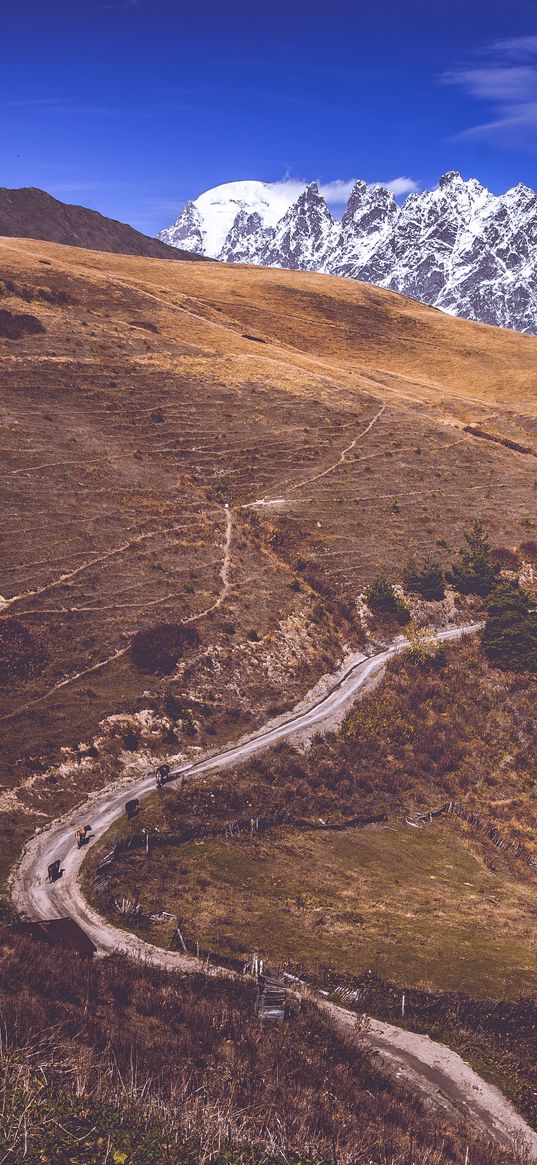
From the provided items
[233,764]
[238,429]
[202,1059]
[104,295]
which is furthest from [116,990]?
[104,295]

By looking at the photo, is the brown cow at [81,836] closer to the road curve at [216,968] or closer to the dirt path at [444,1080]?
the road curve at [216,968]

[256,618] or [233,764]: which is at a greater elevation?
[256,618]

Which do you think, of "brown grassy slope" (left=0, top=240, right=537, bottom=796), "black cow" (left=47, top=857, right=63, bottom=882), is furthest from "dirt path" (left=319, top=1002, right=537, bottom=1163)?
"brown grassy slope" (left=0, top=240, right=537, bottom=796)

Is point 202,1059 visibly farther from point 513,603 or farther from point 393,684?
point 513,603

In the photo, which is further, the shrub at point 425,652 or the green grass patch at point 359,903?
the shrub at point 425,652

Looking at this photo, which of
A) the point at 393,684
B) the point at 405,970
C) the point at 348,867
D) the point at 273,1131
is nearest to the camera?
the point at 273,1131

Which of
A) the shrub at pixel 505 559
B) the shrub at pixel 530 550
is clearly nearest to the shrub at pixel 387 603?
the shrub at pixel 505 559

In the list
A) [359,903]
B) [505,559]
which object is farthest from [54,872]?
[505,559]
